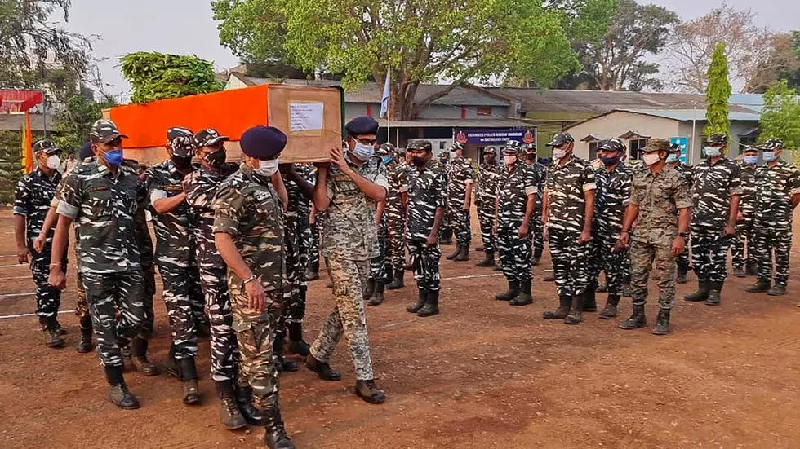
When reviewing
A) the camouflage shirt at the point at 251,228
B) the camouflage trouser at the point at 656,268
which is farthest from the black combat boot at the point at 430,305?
the camouflage shirt at the point at 251,228

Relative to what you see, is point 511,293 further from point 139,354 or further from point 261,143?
point 261,143

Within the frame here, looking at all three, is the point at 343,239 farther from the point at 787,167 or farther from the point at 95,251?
the point at 787,167

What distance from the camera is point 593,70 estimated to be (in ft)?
178

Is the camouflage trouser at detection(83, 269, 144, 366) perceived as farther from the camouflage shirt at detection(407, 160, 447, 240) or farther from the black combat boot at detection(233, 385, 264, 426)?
the camouflage shirt at detection(407, 160, 447, 240)

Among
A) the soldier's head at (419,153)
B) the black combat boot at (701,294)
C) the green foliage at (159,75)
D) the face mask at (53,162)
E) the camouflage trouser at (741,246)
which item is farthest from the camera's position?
the camouflage trouser at (741,246)

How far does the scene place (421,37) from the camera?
2508 centimetres

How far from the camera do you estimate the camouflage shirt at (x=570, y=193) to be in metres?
6.35

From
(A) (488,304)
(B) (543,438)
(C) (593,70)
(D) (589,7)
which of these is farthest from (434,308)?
(C) (593,70)

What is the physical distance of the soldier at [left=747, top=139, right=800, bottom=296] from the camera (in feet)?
25.8

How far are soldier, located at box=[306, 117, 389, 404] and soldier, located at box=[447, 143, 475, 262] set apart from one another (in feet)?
19.0

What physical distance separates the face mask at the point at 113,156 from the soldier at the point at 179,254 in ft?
0.74

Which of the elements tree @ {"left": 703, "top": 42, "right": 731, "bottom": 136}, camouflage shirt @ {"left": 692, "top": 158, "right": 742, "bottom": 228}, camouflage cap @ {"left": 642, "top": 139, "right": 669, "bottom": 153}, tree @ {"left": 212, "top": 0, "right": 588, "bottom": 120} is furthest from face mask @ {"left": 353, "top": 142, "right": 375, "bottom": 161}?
tree @ {"left": 703, "top": 42, "right": 731, "bottom": 136}

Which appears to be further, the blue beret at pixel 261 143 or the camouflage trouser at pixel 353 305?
the camouflage trouser at pixel 353 305

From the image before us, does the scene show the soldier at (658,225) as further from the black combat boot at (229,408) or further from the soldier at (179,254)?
the soldier at (179,254)
